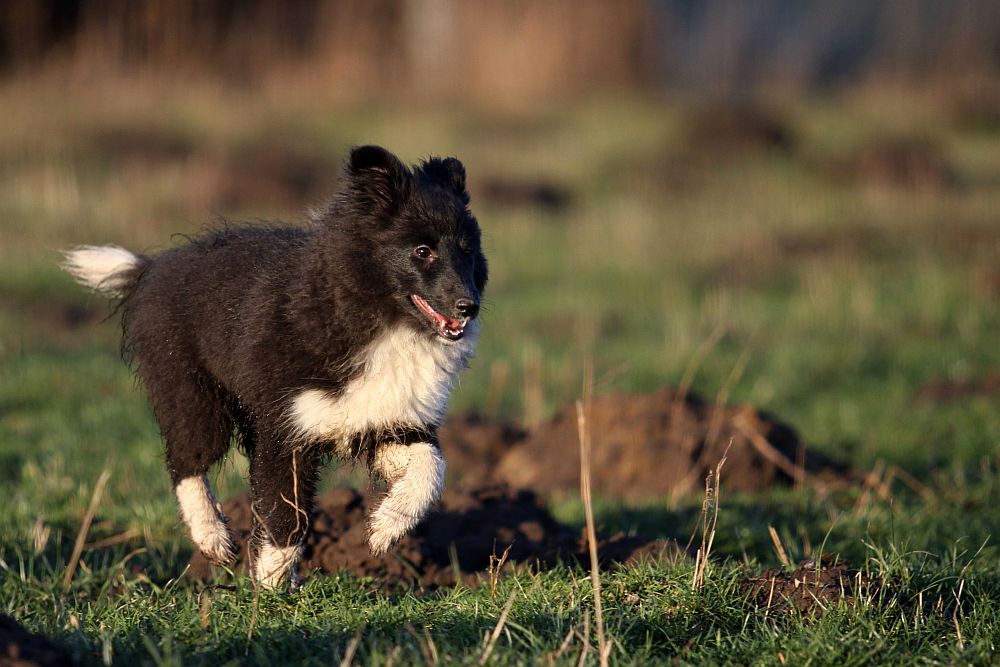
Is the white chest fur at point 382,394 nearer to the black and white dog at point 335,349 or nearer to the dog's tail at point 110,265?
the black and white dog at point 335,349

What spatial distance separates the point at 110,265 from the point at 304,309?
1.53 m

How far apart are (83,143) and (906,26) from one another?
16937 millimetres

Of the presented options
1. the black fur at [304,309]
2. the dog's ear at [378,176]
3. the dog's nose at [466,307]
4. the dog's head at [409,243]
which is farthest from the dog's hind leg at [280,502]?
the dog's ear at [378,176]

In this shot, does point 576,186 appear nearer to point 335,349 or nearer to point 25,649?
point 335,349

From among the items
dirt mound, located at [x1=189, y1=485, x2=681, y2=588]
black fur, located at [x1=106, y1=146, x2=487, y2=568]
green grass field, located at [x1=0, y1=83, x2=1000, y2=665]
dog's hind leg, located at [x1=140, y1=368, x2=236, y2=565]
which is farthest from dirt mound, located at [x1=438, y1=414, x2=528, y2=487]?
black fur, located at [x1=106, y1=146, x2=487, y2=568]

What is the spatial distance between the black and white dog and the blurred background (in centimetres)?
164

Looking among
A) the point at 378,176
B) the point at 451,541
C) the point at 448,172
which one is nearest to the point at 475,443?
the point at 451,541

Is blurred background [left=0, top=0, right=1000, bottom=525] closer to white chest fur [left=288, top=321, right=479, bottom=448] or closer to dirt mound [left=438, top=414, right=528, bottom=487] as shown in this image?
dirt mound [left=438, top=414, right=528, bottom=487]

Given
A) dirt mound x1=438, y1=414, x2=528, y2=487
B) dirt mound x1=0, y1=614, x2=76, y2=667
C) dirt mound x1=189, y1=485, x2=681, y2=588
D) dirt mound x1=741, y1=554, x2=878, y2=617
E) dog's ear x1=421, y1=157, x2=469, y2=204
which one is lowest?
dirt mound x1=438, y1=414, x2=528, y2=487

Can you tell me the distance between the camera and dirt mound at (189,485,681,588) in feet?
19.6

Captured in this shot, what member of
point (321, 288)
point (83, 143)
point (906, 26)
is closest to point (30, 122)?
point (83, 143)

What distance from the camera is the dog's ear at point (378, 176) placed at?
5438mm

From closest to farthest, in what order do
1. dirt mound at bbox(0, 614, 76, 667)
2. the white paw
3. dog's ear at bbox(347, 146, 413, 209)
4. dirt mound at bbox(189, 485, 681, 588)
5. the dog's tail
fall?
dirt mound at bbox(0, 614, 76, 667) → dog's ear at bbox(347, 146, 413, 209) → the white paw → dirt mound at bbox(189, 485, 681, 588) → the dog's tail

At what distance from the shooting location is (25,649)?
4.17m
